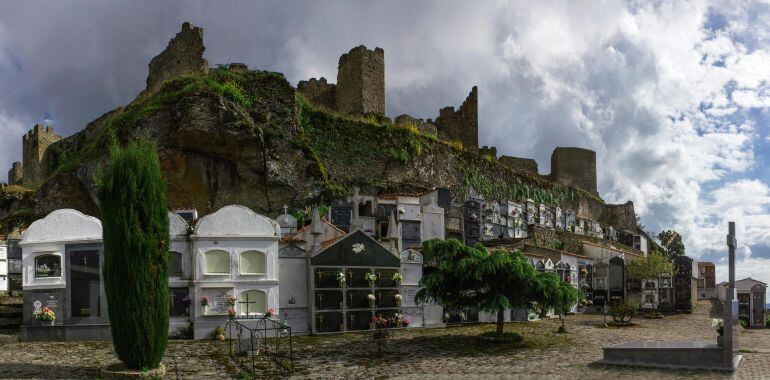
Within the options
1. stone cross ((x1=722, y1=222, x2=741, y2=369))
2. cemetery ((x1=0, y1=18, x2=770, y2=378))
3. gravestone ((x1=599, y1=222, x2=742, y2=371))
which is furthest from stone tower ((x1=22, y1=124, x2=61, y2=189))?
stone cross ((x1=722, y1=222, x2=741, y2=369))

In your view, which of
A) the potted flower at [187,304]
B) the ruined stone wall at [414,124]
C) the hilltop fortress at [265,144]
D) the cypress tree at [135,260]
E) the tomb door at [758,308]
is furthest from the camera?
the ruined stone wall at [414,124]

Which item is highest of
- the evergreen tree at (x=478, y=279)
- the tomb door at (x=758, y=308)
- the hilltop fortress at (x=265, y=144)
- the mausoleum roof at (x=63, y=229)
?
the hilltop fortress at (x=265, y=144)

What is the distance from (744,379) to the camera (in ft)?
44.5

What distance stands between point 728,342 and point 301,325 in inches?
511

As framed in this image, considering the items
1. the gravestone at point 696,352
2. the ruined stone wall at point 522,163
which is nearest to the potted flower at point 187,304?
the gravestone at point 696,352

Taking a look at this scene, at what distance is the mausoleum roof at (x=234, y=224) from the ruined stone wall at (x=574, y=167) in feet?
140

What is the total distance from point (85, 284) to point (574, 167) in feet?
162

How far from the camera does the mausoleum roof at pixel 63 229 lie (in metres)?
19.9

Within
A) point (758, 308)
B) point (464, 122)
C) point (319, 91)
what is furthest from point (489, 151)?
point (758, 308)

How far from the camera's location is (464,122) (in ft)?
169

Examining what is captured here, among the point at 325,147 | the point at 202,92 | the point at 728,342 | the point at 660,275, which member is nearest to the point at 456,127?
the point at 325,147

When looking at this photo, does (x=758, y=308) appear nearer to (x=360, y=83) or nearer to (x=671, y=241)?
(x=360, y=83)

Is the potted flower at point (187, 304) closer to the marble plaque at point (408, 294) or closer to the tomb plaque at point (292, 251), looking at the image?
the tomb plaque at point (292, 251)

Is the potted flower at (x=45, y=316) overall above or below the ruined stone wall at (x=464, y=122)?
below
